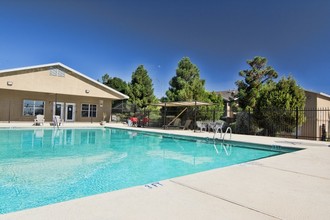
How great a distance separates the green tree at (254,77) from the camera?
2131 cm

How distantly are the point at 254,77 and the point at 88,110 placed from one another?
17314 millimetres

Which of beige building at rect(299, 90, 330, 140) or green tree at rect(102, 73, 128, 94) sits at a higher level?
green tree at rect(102, 73, 128, 94)

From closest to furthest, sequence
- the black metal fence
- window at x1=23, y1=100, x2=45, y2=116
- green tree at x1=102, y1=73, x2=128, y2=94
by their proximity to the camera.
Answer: the black metal fence < window at x1=23, y1=100, x2=45, y2=116 < green tree at x1=102, y1=73, x2=128, y2=94

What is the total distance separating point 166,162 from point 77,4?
1232cm

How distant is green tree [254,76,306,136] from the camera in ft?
42.7

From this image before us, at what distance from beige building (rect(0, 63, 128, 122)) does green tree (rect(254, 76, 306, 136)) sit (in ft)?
50.4

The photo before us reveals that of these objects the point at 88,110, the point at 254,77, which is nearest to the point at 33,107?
the point at 88,110

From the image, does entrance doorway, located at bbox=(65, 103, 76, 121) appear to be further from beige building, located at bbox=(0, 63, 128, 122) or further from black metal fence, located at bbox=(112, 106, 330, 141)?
black metal fence, located at bbox=(112, 106, 330, 141)

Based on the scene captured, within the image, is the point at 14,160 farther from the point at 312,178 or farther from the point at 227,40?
the point at 227,40

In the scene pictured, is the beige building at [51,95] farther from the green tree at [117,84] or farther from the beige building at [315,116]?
the beige building at [315,116]

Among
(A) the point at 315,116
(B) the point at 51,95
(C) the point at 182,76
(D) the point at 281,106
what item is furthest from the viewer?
(C) the point at 182,76

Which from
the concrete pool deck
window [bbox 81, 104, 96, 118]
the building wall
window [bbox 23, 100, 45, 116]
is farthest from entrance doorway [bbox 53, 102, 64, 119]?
the concrete pool deck

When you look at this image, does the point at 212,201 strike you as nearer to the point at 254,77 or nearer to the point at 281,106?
the point at 281,106

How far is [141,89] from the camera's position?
3153cm
